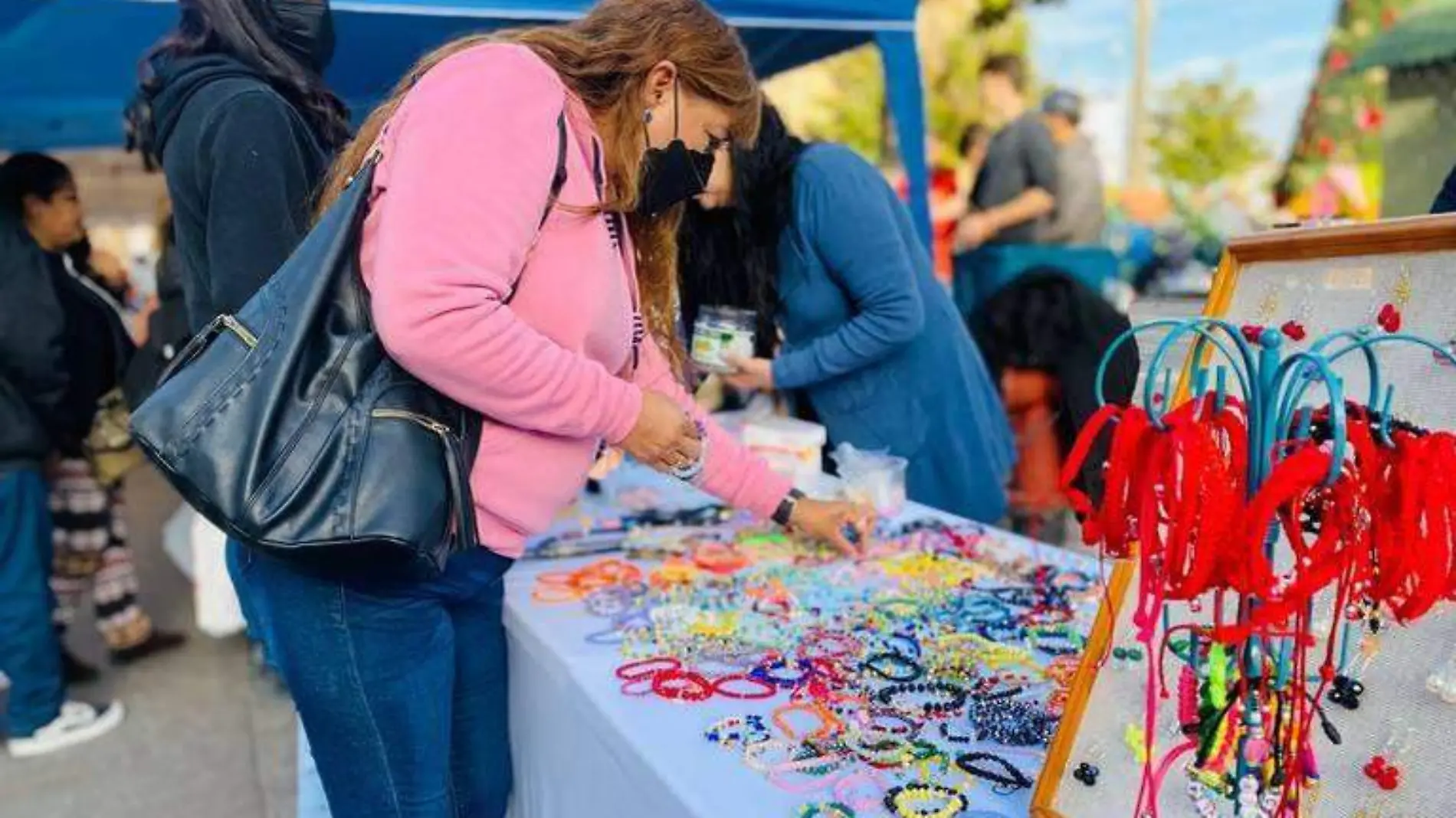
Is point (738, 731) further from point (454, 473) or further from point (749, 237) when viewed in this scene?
point (749, 237)

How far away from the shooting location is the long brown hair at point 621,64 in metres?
1.25

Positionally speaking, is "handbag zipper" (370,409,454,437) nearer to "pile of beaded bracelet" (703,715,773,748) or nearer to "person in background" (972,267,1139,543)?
"pile of beaded bracelet" (703,715,773,748)

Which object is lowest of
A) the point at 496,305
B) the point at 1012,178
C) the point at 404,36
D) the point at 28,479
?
the point at 28,479

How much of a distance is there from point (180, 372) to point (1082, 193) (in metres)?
4.55

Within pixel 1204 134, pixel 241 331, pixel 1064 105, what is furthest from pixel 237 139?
pixel 1204 134

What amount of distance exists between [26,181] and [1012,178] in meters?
3.81

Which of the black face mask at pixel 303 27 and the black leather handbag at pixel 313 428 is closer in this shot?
the black leather handbag at pixel 313 428

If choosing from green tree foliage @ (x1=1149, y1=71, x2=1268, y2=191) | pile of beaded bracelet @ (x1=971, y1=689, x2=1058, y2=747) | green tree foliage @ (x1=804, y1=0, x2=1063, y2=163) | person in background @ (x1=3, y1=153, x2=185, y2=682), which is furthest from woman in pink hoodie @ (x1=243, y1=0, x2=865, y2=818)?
green tree foliage @ (x1=1149, y1=71, x2=1268, y2=191)

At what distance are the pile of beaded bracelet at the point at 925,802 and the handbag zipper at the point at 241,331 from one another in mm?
784

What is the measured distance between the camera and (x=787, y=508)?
5.82ft

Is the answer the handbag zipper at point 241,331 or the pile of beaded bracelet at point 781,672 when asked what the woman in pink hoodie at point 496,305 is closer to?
the handbag zipper at point 241,331

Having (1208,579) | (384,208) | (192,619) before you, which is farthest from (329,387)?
(192,619)

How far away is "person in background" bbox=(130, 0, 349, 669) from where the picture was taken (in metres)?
1.51

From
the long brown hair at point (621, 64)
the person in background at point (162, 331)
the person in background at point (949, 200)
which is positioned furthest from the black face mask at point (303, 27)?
the person in background at point (949, 200)
